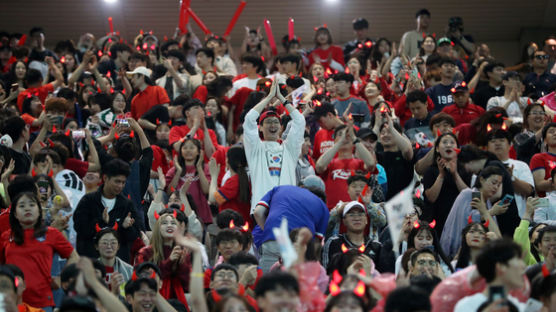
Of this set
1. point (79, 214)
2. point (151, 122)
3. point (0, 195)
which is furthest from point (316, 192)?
point (151, 122)

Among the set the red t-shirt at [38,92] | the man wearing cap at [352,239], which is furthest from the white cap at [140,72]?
the man wearing cap at [352,239]

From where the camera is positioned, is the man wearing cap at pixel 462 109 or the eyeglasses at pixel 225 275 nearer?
the eyeglasses at pixel 225 275

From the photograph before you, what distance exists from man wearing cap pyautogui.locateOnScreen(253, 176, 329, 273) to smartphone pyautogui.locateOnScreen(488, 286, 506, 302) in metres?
2.75

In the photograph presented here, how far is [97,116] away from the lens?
1259cm

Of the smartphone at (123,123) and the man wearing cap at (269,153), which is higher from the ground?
the smartphone at (123,123)

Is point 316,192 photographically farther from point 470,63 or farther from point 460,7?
point 460,7

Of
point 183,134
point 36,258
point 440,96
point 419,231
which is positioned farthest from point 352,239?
point 440,96

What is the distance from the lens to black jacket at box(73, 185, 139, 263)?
28.5ft

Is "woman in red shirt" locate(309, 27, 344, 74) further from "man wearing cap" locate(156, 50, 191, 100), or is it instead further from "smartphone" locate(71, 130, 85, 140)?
"smartphone" locate(71, 130, 85, 140)

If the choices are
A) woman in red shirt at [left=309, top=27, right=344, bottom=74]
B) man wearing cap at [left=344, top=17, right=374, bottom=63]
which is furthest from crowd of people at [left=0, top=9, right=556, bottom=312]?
man wearing cap at [left=344, top=17, right=374, bottom=63]

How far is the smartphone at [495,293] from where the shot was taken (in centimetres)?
569

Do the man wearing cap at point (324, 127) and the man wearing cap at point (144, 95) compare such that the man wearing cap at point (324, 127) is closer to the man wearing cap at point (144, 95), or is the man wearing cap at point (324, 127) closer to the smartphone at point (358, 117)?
the smartphone at point (358, 117)

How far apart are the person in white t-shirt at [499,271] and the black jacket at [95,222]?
153 inches

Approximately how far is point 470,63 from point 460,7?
325 cm
